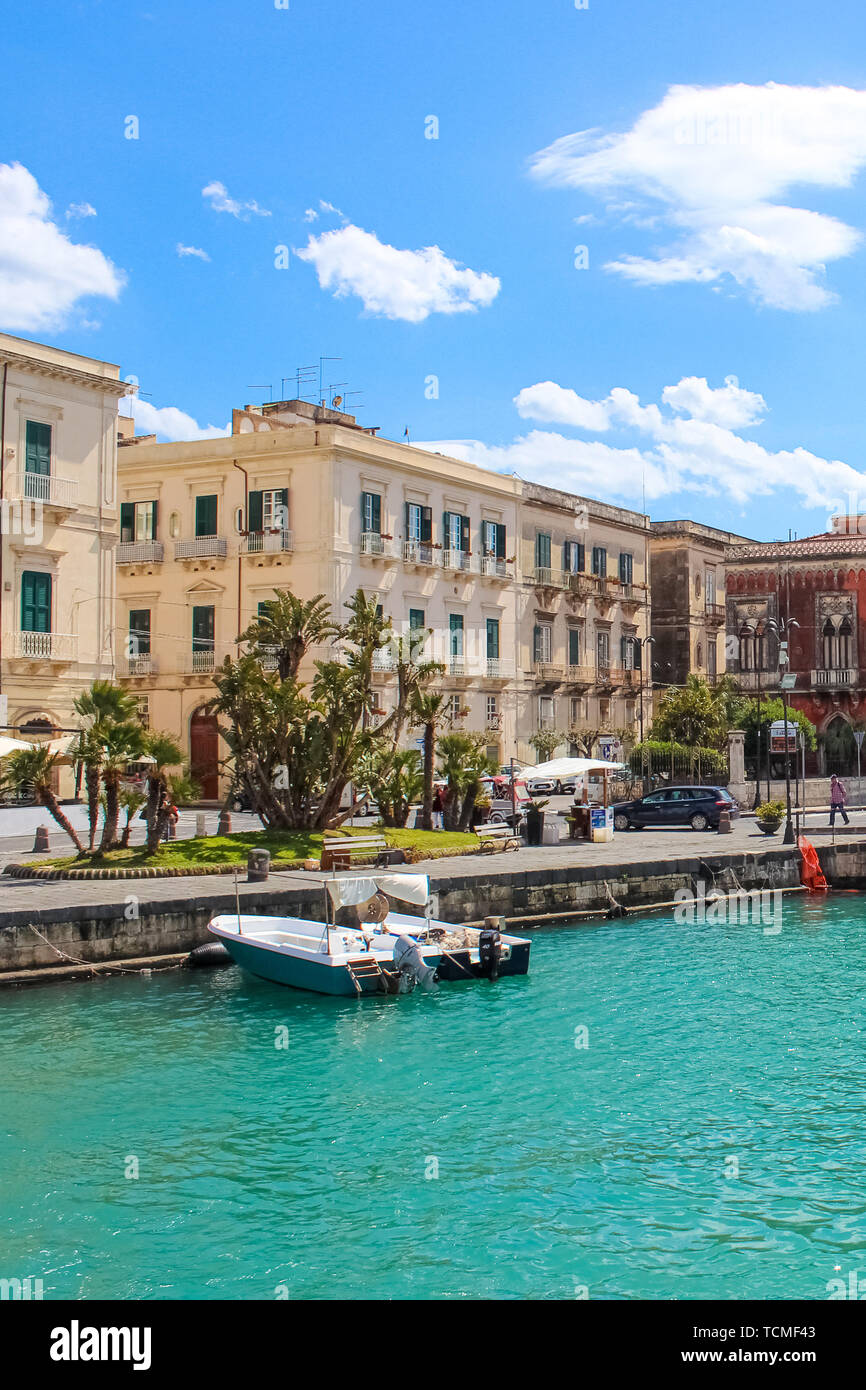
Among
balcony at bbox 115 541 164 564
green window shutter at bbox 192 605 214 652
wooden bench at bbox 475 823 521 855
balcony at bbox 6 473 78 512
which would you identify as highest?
balcony at bbox 6 473 78 512

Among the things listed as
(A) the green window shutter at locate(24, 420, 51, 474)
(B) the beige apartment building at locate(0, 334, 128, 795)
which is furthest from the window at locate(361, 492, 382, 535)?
(A) the green window shutter at locate(24, 420, 51, 474)

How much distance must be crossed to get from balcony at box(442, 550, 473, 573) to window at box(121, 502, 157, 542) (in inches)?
410

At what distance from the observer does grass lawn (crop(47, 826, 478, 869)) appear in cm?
2583

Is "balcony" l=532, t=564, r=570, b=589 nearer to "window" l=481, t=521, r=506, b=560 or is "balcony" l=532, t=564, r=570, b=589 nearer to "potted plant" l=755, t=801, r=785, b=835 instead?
"window" l=481, t=521, r=506, b=560

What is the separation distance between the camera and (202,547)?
46.6 metres

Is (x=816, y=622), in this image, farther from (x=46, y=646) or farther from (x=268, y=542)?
(x=46, y=646)

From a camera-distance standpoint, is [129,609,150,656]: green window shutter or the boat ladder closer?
the boat ladder

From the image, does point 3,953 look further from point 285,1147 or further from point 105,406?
point 105,406

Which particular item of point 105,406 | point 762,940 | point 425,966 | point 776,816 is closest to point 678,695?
point 776,816

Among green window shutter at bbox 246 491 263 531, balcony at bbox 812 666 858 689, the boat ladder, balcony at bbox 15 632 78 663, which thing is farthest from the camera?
balcony at bbox 812 666 858 689

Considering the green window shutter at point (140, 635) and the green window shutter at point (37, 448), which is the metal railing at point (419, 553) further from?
the green window shutter at point (37, 448)

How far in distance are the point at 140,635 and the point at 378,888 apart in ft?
90.0

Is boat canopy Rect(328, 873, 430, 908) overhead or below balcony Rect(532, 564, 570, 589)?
below

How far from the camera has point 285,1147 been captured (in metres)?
13.6
